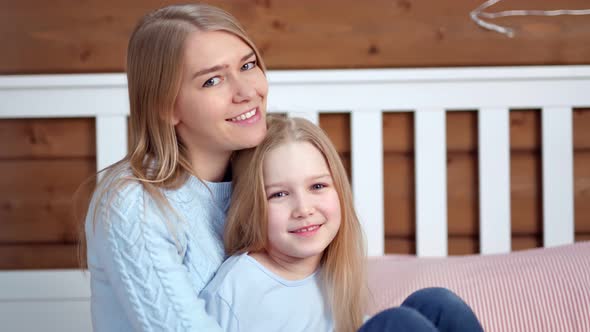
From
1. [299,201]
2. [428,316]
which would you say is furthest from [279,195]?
[428,316]

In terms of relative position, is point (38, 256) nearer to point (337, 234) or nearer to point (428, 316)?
point (337, 234)

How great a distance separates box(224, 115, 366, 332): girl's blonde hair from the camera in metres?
1.23

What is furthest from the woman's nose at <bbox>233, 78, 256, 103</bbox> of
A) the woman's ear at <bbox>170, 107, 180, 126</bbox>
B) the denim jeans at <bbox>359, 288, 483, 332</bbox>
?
the denim jeans at <bbox>359, 288, 483, 332</bbox>

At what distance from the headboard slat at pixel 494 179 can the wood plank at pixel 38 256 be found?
1.07 meters

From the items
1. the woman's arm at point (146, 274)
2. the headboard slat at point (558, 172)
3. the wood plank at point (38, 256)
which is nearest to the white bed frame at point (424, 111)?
the headboard slat at point (558, 172)

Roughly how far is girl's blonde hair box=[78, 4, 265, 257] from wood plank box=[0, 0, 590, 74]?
66 centimetres

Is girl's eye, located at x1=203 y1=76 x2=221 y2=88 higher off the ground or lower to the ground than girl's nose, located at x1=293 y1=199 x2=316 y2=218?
higher

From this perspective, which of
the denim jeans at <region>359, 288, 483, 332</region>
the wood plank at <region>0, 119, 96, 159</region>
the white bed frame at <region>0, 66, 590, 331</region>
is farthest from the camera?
the wood plank at <region>0, 119, 96, 159</region>

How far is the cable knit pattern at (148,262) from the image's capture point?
1128mm

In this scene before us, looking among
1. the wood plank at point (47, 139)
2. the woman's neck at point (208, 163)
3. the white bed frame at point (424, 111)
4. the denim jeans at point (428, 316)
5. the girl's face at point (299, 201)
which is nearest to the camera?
the denim jeans at point (428, 316)

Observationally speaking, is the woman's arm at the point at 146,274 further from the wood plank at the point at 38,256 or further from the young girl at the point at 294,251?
the wood plank at the point at 38,256

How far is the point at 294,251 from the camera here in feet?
4.00

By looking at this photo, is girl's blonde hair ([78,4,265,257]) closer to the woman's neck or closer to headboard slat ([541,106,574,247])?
the woman's neck

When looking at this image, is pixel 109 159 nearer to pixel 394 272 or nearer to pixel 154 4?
pixel 154 4
